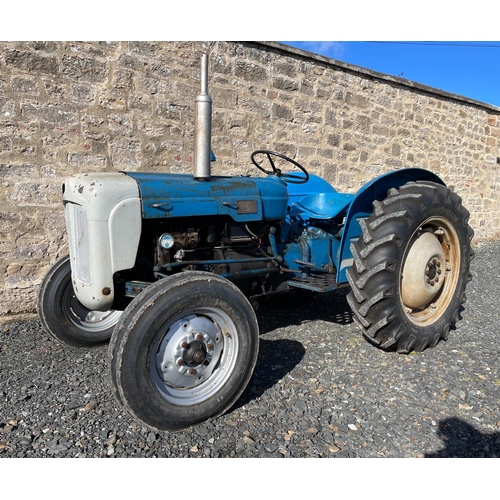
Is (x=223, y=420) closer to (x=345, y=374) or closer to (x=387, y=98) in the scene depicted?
(x=345, y=374)

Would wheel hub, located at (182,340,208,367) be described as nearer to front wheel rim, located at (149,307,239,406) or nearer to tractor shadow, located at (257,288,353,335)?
front wheel rim, located at (149,307,239,406)

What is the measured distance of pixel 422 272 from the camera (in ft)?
10.2

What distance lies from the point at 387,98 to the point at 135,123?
4218 millimetres

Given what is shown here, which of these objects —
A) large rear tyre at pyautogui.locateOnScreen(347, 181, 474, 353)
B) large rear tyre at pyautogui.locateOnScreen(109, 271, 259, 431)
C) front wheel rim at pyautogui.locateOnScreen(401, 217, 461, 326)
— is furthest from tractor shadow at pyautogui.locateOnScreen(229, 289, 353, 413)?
front wheel rim at pyautogui.locateOnScreen(401, 217, 461, 326)

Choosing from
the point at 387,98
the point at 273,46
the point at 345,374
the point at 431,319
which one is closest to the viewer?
the point at 345,374

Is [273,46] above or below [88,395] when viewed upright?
above

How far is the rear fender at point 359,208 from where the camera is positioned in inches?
121

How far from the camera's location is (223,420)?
87.9 inches

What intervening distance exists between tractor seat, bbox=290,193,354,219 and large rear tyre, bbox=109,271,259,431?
129cm

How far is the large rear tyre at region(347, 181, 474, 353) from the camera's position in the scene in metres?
2.80

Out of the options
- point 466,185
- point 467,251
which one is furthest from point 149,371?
point 466,185

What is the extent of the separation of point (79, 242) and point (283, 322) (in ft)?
6.25

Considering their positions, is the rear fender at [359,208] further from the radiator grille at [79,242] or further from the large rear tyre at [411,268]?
the radiator grille at [79,242]

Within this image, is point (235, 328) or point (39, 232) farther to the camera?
point (39, 232)
